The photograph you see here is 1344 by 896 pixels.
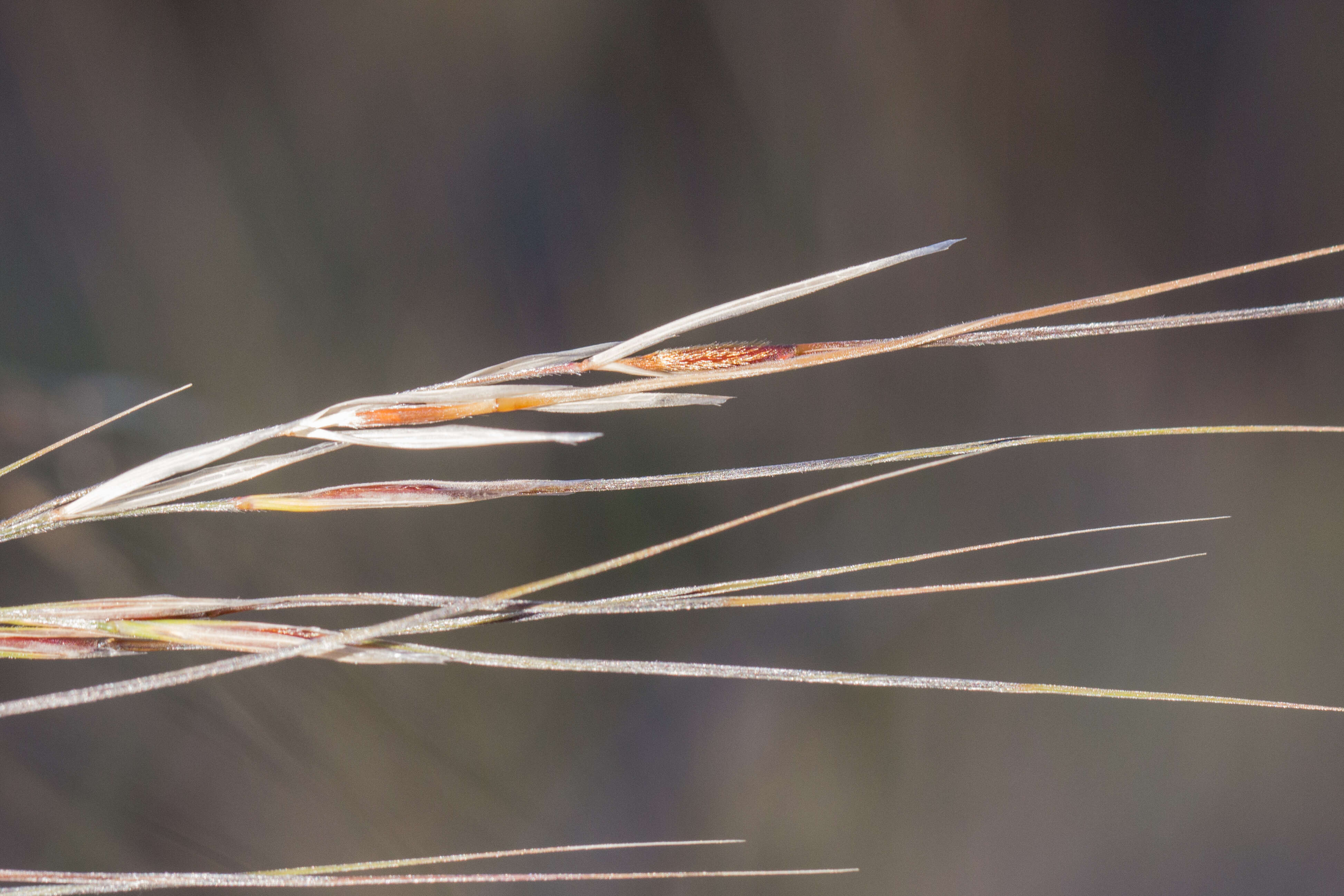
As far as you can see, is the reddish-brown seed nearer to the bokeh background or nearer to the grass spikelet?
the grass spikelet

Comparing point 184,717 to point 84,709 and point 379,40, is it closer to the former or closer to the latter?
point 84,709

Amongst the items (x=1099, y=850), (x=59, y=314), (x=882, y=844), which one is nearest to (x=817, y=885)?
(x=882, y=844)

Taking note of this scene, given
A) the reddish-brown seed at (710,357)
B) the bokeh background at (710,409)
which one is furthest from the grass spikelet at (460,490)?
the bokeh background at (710,409)

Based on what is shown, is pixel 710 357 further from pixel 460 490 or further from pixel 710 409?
pixel 710 409

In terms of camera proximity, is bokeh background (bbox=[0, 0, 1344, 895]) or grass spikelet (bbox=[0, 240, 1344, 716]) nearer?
grass spikelet (bbox=[0, 240, 1344, 716])

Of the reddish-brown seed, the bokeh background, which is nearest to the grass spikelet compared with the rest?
the reddish-brown seed

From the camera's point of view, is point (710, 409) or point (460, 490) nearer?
point (460, 490)

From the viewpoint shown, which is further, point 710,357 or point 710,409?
point 710,409

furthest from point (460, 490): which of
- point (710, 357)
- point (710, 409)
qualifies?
point (710, 409)
